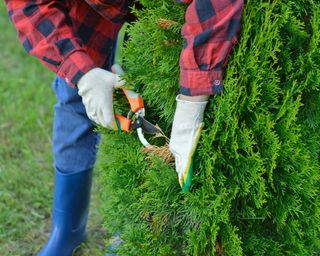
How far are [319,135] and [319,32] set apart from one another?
1.24 feet

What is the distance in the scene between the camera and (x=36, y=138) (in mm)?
3660

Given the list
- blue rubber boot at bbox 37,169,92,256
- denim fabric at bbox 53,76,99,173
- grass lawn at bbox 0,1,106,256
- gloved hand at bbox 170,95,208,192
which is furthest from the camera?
grass lawn at bbox 0,1,106,256

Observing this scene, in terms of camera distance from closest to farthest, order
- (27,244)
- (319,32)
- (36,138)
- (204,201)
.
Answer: (319,32)
(204,201)
(27,244)
(36,138)

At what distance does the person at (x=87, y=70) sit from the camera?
63.8 inches

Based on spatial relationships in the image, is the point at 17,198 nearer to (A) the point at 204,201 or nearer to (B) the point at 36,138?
(B) the point at 36,138

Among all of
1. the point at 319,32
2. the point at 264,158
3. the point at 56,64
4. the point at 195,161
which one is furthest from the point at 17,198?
the point at 319,32

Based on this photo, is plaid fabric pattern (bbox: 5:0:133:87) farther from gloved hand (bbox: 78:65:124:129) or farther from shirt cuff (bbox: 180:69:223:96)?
shirt cuff (bbox: 180:69:223:96)

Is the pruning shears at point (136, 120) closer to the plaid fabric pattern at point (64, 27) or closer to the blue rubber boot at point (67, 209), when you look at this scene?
the plaid fabric pattern at point (64, 27)

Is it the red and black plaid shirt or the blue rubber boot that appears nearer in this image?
the red and black plaid shirt

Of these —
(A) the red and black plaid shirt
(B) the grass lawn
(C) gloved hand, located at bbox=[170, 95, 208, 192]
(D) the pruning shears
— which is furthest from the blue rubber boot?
(C) gloved hand, located at bbox=[170, 95, 208, 192]

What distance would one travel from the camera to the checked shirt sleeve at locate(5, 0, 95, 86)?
6.50ft

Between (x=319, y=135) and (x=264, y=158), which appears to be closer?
(x=264, y=158)

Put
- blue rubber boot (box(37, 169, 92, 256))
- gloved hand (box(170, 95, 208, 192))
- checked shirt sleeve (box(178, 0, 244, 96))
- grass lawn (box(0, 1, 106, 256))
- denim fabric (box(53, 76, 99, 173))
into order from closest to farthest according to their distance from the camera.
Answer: checked shirt sleeve (box(178, 0, 244, 96))
gloved hand (box(170, 95, 208, 192))
denim fabric (box(53, 76, 99, 173))
blue rubber boot (box(37, 169, 92, 256))
grass lawn (box(0, 1, 106, 256))

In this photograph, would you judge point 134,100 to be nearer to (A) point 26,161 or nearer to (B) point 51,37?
(B) point 51,37
